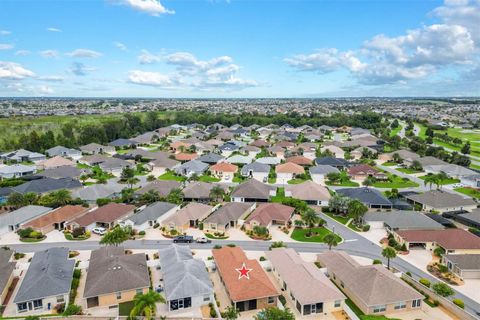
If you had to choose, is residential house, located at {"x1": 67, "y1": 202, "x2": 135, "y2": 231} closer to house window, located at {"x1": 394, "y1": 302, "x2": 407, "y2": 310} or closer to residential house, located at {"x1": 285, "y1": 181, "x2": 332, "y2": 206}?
residential house, located at {"x1": 285, "y1": 181, "x2": 332, "y2": 206}

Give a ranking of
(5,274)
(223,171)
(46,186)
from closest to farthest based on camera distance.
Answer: (5,274)
(46,186)
(223,171)

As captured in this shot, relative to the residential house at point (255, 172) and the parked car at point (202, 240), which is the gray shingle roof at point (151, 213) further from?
the residential house at point (255, 172)

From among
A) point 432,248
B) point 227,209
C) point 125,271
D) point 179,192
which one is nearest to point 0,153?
point 179,192

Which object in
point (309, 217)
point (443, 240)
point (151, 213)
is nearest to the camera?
point (443, 240)

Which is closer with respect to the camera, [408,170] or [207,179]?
[207,179]

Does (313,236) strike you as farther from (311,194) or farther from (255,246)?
(311,194)

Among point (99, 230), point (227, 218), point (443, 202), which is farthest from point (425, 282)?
point (99, 230)
